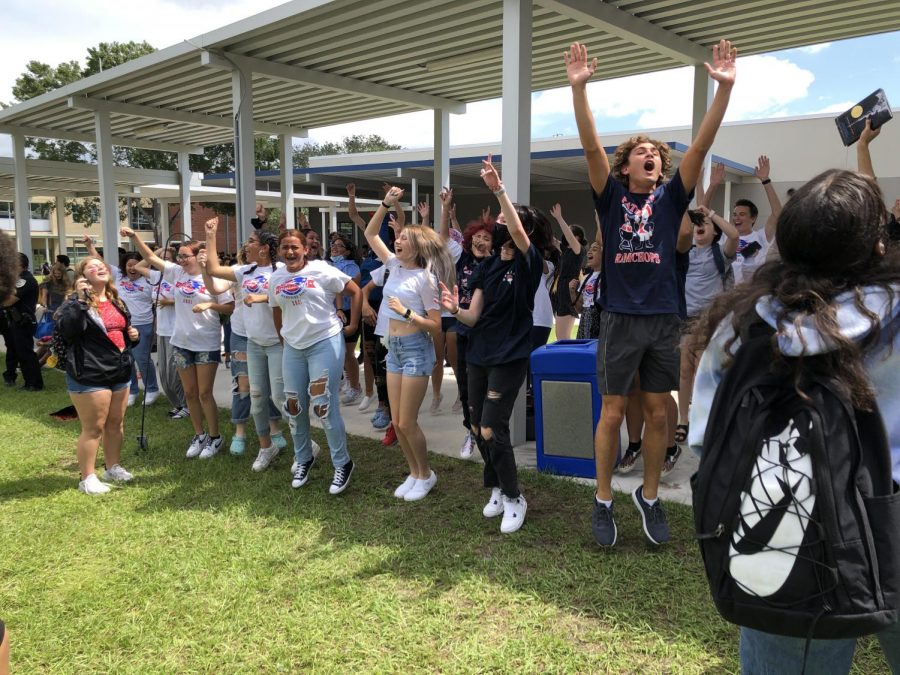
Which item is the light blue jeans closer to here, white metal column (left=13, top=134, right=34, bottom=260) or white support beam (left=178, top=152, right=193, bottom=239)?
white metal column (left=13, top=134, right=34, bottom=260)

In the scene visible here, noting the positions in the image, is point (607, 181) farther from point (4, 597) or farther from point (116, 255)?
point (116, 255)

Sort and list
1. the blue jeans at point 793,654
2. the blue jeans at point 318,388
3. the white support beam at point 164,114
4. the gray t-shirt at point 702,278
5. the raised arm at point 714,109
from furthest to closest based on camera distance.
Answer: the white support beam at point 164,114 → the gray t-shirt at point 702,278 → the blue jeans at point 318,388 → the raised arm at point 714,109 → the blue jeans at point 793,654

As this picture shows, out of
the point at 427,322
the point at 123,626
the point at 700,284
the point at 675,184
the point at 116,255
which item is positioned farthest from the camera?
the point at 116,255

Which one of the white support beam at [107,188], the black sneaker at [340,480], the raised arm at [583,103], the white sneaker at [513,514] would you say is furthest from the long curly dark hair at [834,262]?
the white support beam at [107,188]

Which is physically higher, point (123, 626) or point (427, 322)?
point (427, 322)

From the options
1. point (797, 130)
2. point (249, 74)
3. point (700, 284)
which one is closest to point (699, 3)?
point (700, 284)

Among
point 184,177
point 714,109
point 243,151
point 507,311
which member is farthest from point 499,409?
point 184,177

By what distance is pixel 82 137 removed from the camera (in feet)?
44.6

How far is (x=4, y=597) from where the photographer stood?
342cm

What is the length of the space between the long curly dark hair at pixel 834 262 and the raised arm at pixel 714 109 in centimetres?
144

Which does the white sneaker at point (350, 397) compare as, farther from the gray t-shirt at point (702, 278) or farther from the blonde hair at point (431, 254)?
the gray t-shirt at point (702, 278)

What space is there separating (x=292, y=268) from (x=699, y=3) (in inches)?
176

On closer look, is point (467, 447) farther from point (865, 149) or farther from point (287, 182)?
point (287, 182)

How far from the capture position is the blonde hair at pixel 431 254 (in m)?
4.45
